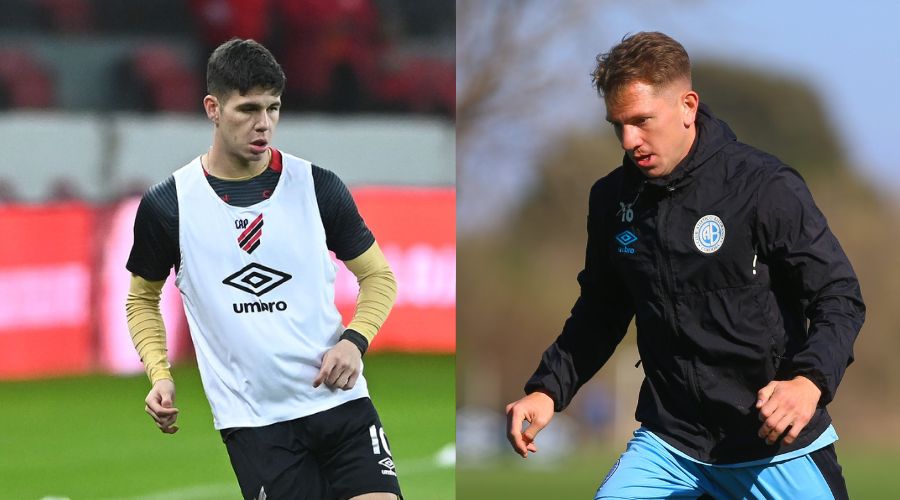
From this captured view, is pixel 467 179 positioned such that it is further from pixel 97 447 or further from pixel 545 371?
pixel 545 371

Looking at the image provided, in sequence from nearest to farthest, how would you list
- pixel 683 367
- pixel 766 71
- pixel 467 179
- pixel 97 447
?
Answer: pixel 683 367
pixel 97 447
pixel 467 179
pixel 766 71

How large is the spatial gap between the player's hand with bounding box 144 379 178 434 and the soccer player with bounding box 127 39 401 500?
0.12 ft

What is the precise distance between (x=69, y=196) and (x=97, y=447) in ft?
8.11

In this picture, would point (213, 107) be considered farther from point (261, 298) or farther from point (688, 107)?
point (688, 107)

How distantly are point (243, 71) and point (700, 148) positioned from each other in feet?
4.82

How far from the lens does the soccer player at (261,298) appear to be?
13.4 ft

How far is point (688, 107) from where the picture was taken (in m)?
3.54

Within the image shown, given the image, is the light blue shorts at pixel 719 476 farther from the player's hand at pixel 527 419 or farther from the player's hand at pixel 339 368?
the player's hand at pixel 339 368

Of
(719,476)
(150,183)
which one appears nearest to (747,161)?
(719,476)

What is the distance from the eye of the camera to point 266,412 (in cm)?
407

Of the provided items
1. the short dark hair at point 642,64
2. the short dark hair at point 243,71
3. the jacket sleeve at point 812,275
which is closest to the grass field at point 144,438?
the short dark hair at point 243,71

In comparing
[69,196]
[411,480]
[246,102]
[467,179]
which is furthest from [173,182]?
[467,179]

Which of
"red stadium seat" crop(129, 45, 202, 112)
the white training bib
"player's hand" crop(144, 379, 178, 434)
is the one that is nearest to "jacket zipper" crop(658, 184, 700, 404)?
the white training bib

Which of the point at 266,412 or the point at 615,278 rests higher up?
the point at 615,278
